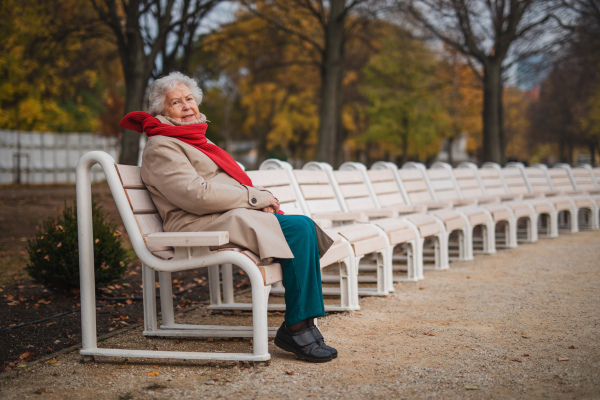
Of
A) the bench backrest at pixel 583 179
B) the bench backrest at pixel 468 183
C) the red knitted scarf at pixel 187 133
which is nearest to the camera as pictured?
the red knitted scarf at pixel 187 133

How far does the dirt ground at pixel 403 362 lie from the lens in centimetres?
357

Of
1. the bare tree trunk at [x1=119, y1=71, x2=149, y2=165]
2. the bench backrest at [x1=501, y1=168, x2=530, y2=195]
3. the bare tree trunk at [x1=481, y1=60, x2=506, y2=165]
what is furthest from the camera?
the bare tree trunk at [x1=481, y1=60, x2=506, y2=165]

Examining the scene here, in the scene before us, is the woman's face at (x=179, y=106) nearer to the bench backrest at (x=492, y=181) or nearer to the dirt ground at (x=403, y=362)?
the dirt ground at (x=403, y=362)

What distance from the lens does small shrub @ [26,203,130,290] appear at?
610 cm

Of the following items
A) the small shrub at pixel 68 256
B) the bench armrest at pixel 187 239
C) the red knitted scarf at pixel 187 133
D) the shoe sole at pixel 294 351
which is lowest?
the shoe sole at pixel 294 351

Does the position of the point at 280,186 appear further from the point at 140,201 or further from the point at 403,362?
the point at 403,362

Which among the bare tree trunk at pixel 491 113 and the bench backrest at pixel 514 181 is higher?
the bare tree trunk at pixel 491 113

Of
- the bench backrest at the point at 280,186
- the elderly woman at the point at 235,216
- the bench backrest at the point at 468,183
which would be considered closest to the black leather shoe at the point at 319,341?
the elderly woman at the point at 235,216

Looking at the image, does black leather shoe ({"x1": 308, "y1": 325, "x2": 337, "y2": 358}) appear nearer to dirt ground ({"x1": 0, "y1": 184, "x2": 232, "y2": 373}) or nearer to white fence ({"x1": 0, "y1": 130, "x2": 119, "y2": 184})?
dirt ground ({"x1": 0, "y1": 184, "x2": 232, "y2": 373})

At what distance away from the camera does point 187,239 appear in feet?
12.9

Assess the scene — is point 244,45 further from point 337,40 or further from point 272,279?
→ point 272,279

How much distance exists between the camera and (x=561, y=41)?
16.5 m

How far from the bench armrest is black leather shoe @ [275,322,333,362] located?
0.79 m

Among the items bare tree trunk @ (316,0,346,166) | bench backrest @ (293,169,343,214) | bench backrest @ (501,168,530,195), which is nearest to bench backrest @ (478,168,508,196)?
bench backrest @ (501,168,530,195)
